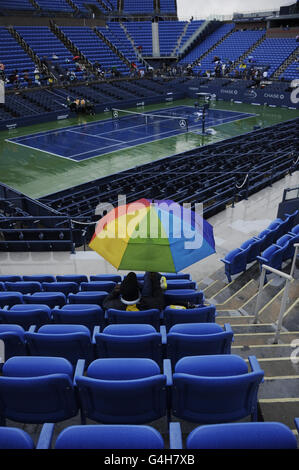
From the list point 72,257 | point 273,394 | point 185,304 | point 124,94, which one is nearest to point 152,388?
point 273,394

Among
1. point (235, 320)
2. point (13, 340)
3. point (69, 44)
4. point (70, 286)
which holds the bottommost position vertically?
point (235, 320)

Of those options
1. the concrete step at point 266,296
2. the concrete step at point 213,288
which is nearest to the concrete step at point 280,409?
the concrete step at point 266,296

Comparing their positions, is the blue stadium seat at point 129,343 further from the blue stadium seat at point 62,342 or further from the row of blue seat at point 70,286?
the row of blue seat at point 70,286

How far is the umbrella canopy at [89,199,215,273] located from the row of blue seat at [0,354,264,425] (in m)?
1.93

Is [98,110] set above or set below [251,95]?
below

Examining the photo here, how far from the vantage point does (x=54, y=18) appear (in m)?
43.0

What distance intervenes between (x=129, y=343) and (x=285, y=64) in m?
44.4

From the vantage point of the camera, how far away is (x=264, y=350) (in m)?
4.55

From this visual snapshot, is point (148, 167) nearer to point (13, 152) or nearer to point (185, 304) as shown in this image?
point (13, 152)

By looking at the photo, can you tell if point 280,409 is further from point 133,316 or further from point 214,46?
point 214,46

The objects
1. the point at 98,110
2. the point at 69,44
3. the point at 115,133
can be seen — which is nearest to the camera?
the point at 115,133

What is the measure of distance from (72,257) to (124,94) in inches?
1224

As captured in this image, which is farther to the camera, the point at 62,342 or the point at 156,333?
the point at 62,342

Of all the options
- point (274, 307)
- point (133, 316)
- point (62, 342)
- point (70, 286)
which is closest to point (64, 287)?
point (70, 286)
